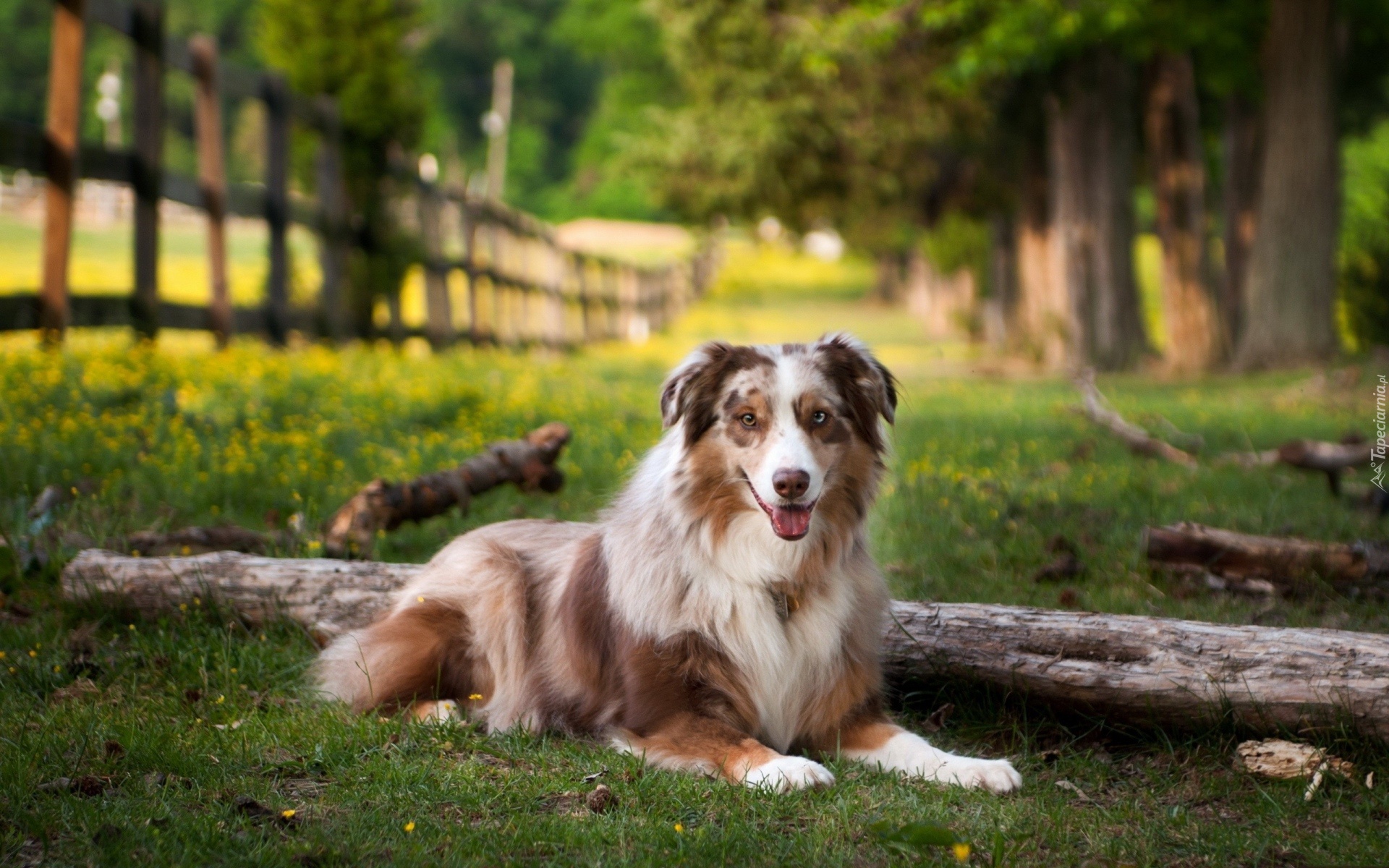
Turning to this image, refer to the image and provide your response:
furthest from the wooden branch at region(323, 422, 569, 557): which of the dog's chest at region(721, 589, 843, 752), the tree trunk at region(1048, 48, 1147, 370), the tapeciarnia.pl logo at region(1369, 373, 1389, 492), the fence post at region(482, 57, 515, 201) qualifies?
the fence post at region(482, 57, 515, 201)

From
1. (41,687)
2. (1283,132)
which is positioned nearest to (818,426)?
(41,687)

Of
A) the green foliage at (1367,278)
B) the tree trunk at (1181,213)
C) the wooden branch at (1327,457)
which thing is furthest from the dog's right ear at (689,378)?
the green foliage at (1367,278)

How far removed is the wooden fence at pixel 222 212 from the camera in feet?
31.0

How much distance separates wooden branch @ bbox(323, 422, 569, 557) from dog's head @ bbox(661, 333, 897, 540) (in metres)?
2.35

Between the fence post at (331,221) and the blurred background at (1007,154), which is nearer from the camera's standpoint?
the fence post at (331,221)

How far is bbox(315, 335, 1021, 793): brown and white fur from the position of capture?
14.1 feet

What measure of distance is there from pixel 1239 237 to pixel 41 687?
791 inches

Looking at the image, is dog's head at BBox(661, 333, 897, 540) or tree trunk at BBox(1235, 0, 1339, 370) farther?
tree trunk at BBox(1235, 0, 1339, 370)

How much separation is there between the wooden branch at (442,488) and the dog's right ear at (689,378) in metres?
2.35

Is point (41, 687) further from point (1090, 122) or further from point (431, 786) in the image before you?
point (1090, 122)

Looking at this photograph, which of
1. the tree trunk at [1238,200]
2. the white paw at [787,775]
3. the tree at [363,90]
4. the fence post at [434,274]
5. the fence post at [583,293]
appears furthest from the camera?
the fence post at [583,293]

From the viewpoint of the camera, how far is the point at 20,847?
336cm

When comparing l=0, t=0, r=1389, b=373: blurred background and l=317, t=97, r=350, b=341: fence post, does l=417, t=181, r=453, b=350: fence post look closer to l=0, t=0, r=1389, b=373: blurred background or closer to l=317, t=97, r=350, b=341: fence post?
l=0, t=0, r=1389, b=373: blurred background

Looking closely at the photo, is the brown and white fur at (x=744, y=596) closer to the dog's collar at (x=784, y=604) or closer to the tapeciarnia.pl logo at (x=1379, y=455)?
the dog's collar at (x=784, y=604)
